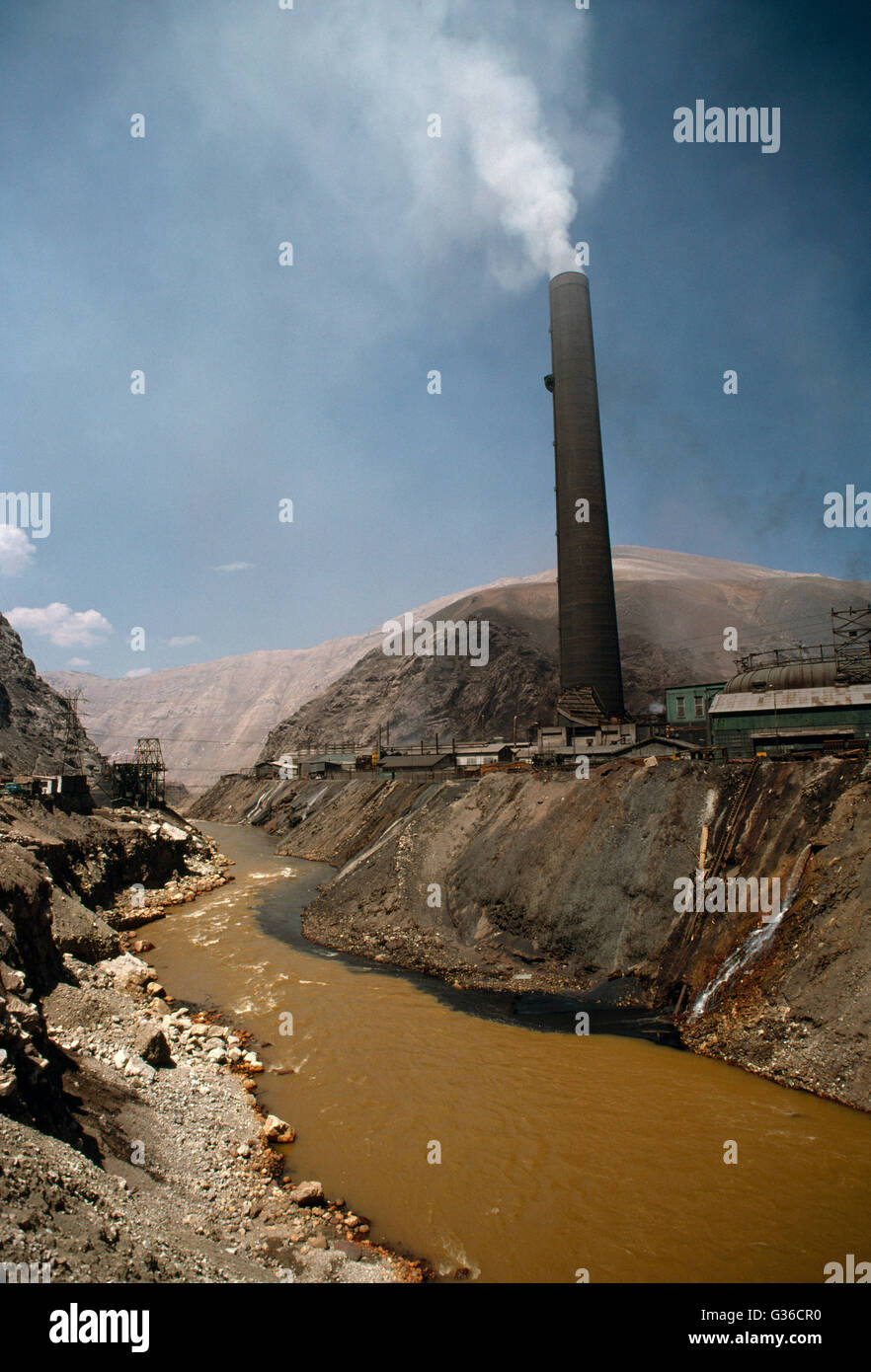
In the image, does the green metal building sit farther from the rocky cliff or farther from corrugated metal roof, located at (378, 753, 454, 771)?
the rocky cliff

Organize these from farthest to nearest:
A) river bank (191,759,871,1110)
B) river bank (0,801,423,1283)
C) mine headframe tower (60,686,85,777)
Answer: mine headframe tower (60,686,85,777) → river bank (191,759,871,1110) → river bank (0,801,423,1283)

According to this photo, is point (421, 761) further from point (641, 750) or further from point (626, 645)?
point (626, 645)

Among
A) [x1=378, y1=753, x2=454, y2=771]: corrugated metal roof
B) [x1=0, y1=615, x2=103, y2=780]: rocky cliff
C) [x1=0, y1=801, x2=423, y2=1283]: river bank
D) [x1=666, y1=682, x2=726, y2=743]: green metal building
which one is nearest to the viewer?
[x1=0, y1=801, x2=423, y2=1283]: river bank

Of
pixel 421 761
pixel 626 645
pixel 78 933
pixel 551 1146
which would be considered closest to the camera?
pixel 551 1146

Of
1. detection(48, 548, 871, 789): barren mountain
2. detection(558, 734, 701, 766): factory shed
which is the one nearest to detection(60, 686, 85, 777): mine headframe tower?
detection(48, 548, 871, 789): barren mountain

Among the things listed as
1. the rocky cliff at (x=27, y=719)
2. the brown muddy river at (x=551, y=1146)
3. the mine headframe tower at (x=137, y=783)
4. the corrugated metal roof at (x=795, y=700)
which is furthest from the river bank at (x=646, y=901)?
the rocky cliff at (x=27, y=719)

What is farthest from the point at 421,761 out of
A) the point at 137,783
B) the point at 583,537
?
the point at 583,537
